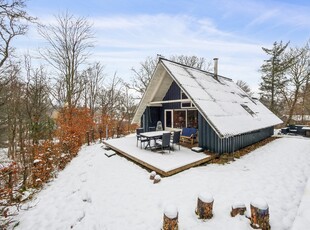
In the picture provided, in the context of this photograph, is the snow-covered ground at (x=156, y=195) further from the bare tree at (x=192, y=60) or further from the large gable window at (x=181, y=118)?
the bare tree at (x=192, y=60)

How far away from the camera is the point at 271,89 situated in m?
21.6

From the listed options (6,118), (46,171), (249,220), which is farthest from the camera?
(6,118)

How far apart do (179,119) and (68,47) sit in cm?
1142

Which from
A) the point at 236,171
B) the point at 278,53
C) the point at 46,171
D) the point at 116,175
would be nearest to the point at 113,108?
the point at 46,171

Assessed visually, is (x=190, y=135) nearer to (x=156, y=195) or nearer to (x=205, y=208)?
(x=156, y=195)

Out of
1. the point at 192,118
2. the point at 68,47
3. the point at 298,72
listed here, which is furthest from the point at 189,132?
the point at 298,72

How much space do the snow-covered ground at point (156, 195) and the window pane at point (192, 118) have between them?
137 inches

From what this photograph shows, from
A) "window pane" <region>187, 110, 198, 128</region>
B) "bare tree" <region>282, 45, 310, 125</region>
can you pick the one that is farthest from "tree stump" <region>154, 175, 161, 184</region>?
"bare tree" <region>282, 45, 310, 125</region>

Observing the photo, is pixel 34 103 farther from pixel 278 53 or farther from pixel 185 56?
pixel 278 53

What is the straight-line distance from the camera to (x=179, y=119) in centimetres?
1088

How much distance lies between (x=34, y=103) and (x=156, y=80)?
827 centimetres

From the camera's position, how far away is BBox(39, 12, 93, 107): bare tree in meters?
13.9

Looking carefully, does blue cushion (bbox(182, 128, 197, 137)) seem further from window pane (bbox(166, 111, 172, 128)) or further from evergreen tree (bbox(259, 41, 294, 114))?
evergreen tree (bbox(259, 41, 294, 114))

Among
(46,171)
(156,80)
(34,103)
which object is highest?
(156,80)
